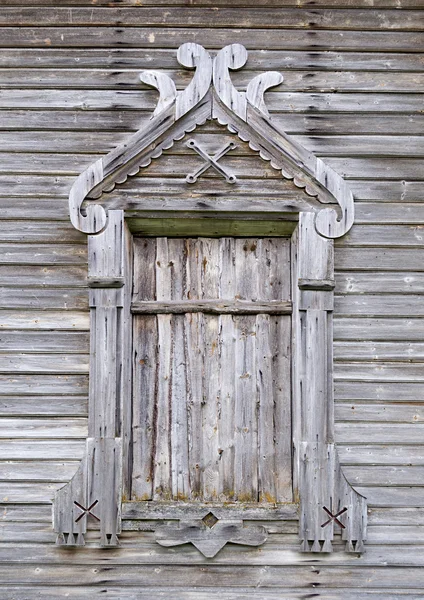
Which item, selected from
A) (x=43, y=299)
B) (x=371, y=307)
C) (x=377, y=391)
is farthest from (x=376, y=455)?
(x=43, y=299)

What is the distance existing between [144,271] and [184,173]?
25.2 inches

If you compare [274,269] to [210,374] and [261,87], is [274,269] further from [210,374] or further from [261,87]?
[261,87]

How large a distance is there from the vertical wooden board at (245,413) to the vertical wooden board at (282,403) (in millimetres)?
125

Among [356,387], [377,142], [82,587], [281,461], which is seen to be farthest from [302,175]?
[82,587]

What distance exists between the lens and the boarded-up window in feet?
16.2

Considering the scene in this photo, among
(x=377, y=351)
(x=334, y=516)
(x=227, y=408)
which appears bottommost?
(x=334, y=516)

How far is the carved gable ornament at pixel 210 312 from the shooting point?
4785mm

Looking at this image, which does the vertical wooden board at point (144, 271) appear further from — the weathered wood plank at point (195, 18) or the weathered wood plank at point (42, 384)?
the weathered wood plank at point (195, 18)

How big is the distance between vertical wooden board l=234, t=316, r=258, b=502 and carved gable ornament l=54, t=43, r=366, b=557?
0.25ft

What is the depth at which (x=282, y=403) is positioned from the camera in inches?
197

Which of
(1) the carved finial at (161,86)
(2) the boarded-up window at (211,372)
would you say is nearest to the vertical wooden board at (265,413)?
(2) the boarded-up window at (211,372)

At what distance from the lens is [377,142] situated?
512 centimetres

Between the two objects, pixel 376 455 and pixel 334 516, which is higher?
pixel 376 455

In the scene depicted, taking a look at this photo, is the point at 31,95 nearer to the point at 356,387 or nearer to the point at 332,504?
the point at 356,387
